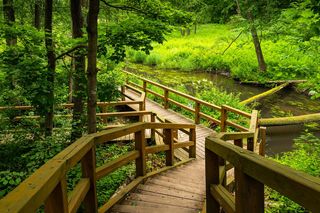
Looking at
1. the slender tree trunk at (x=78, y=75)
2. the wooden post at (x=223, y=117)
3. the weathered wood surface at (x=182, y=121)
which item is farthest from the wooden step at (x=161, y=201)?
the wooden post at (x=223, y=117)

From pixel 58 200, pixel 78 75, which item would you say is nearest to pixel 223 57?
pixel 78 75

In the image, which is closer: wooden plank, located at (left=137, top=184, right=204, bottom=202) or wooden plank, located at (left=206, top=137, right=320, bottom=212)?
wooden plank, located at (left=206, top=137, right=320, bottom=212)

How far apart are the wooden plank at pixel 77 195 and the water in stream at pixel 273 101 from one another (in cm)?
839

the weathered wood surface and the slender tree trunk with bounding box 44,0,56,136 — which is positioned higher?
the slender tree trunk with bounding box 44,0,56,136

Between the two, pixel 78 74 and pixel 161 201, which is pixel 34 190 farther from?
pixel 78 74

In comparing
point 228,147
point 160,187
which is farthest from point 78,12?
point 228,147

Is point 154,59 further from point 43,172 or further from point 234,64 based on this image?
point 43,172

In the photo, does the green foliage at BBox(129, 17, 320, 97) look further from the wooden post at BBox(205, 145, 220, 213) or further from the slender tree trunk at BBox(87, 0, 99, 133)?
the wooden post at BBox(205, 145, 220, 213)

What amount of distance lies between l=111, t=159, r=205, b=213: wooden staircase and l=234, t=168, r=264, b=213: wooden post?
7.12 feet

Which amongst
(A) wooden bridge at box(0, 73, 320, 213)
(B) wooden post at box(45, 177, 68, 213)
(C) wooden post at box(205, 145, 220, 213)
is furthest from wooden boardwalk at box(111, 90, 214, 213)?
(B) wooden post at box(45, 177, 68, 213)

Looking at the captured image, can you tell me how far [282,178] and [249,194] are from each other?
0.47 meters

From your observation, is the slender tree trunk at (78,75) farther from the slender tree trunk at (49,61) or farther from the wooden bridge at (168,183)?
the wooden bridge at (168,183)

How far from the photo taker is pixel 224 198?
291 cm

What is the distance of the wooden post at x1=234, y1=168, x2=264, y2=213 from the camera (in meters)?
2.24
